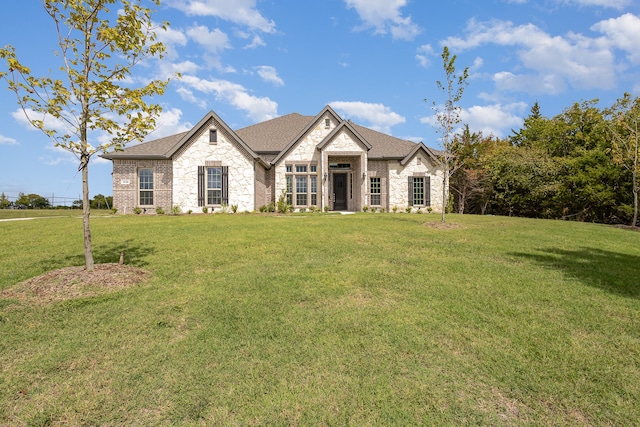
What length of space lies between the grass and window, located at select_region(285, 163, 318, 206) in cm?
1445

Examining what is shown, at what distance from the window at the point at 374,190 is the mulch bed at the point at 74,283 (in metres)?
18.1

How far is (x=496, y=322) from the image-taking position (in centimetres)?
455

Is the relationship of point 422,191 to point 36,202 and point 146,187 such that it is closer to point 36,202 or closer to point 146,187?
point 146,187

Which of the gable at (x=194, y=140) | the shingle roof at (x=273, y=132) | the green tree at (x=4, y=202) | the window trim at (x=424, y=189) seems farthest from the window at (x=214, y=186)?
the green tree at (x=4, y=202)

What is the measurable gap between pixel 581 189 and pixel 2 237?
27688 mm

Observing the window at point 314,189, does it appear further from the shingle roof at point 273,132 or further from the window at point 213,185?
the window at point 213,185

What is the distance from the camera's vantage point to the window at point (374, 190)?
23234 mm

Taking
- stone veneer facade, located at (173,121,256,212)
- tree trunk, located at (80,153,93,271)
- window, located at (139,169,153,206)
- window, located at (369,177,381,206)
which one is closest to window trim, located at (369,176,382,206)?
window, located at (369,177,381,206)

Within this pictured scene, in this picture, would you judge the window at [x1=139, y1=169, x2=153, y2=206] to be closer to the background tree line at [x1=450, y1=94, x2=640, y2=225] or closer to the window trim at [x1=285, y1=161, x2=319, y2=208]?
the window trim at [x1=285, y1=161, x2=319, y2=208]

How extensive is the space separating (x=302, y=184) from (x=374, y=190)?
5.12m

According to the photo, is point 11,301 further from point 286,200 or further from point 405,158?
point 405,158

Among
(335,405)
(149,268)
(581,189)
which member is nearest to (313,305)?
(335,405)

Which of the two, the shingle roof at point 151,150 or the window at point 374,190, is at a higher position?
the shingle roof at point 151,150

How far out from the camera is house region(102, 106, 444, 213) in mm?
20438
